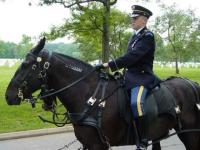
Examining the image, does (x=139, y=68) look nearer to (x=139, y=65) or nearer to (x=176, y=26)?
(x=139, y=65)

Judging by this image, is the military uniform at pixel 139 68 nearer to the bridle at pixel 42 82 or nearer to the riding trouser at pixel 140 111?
the riding trouser at pixel 140 111

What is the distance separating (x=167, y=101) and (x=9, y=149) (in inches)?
198

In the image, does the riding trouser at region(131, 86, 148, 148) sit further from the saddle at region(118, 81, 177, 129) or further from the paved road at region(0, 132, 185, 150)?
the paved road at region(0, 132, 185, 150)

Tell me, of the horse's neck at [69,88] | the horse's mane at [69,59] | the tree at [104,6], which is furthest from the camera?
the tree at [104,6]

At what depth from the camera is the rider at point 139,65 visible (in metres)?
5.57

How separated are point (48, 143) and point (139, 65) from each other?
532 centimetres

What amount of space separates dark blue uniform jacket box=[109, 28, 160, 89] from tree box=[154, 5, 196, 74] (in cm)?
5026

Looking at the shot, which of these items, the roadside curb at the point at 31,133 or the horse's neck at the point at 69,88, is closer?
the horse's neck at the point at 69,88

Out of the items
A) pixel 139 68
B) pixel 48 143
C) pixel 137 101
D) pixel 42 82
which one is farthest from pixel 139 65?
pixel 48 143

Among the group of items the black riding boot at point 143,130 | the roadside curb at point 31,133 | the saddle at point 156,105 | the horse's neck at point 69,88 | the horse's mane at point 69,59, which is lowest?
the roadside curb at point 31,133

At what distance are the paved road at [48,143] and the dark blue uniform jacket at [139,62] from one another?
3.97m

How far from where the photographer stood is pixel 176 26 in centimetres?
5741

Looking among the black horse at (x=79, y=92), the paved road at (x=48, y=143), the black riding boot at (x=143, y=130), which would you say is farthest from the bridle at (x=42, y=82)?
the paved road at (x=48, y=143)

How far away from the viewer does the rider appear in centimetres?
557
